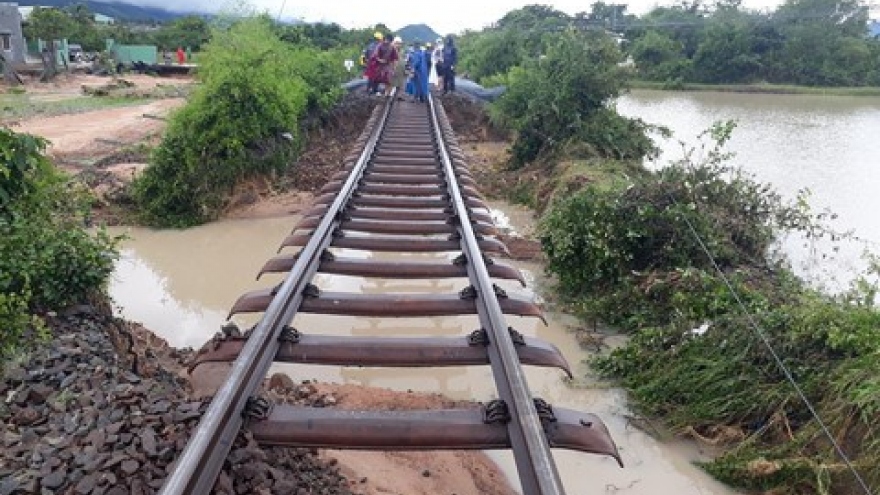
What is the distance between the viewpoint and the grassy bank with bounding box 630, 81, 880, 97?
44188 mm

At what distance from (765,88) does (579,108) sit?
126 feet

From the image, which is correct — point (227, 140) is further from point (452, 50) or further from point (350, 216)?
point (452, 50)

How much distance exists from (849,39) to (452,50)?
41935 mm

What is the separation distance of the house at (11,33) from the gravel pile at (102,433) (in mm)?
40401

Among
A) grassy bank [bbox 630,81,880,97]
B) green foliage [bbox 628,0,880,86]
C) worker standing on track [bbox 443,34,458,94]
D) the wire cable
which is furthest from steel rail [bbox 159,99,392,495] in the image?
green foliage [bbox 628,0,880,86]

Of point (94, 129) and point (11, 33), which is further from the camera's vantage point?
point (11, 33)

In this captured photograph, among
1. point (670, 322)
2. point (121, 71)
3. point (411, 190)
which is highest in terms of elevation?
point (411, 190)

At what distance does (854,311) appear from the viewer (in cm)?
514

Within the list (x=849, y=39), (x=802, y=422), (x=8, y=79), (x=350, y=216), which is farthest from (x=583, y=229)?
(x=849, y=39)

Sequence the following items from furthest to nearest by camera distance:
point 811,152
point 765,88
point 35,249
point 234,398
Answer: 1. point 765,88
2. point 811,152
3. point 35,249
4. point 234,398

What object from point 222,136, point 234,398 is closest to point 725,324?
point 234,398

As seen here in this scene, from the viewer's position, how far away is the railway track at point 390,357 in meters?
2.77

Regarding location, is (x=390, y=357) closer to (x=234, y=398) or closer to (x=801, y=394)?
(x=234, y=398)

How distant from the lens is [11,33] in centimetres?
3875
